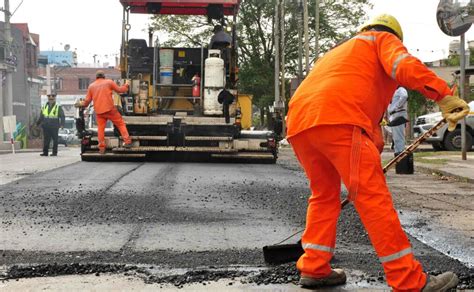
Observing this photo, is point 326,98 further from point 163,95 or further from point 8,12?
point 8,12

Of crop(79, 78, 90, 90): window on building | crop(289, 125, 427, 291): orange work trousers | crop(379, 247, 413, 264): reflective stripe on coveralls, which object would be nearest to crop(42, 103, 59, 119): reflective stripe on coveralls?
crop(289, 125, 427, 291): orange work trousers

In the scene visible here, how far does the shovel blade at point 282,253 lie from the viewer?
4746 mm

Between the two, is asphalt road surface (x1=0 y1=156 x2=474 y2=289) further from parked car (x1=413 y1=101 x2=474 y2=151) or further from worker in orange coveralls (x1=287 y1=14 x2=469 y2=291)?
parked car (x1=413 y1=101 x2=474 y2=151)

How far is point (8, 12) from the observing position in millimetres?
31891

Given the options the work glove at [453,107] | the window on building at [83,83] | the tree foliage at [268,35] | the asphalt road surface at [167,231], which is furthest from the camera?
the window on building at [83,83]

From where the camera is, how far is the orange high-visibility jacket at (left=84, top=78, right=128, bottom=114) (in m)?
15.0

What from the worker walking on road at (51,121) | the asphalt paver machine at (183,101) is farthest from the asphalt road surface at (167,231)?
the worker walking on road at (51,121)

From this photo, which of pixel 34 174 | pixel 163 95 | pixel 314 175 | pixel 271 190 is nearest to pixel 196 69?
pixel 163 95

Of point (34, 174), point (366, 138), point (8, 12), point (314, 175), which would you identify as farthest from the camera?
point (8, 12)

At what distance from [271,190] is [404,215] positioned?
2.47 metres

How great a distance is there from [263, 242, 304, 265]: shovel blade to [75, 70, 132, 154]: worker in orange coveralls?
1053 centimetres

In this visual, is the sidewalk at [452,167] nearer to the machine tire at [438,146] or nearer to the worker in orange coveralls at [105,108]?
the machine tire at [438,146]

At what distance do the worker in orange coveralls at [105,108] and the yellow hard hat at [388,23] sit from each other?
428 inches

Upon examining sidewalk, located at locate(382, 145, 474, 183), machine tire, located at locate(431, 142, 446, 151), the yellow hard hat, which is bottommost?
machine tire, located at locate(431, 142, 446, 151)
